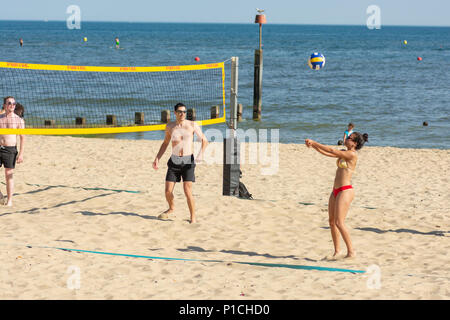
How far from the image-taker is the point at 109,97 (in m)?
30.1

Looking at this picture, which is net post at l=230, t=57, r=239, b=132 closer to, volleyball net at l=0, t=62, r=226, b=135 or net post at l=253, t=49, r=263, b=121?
net post at l=253, t=49, r=263, b=121

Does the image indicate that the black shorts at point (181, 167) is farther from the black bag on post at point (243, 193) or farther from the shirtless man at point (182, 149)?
the black bag on post at point (243, 193)

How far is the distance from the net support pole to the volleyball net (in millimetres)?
10145

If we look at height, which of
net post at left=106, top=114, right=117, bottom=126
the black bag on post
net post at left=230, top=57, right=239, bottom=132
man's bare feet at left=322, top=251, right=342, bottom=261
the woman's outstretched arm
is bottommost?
man's bare feet at left=322, top=251, right=342, bottom=261

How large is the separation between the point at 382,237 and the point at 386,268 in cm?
141

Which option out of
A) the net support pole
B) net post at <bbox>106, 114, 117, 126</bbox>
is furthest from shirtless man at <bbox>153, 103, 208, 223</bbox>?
net post at <bbox>106, 114, 117, 126</bbox>

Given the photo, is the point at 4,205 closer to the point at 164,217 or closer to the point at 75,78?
the point at 164,217

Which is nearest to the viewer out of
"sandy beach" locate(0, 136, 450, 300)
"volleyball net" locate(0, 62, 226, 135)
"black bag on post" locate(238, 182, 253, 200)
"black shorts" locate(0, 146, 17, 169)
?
"sandy beach" locate(0, 136, 450, 300)

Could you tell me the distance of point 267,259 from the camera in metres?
6.80

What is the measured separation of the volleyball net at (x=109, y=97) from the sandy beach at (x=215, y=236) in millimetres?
8823

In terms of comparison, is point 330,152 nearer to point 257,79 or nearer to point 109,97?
point 257,79

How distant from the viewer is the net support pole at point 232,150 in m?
9.07

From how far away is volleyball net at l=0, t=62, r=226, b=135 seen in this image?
76.0ft

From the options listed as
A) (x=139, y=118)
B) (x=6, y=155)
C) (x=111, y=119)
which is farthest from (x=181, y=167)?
(x=111, y=119)
